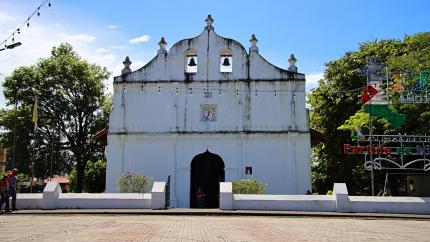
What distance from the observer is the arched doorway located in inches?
996

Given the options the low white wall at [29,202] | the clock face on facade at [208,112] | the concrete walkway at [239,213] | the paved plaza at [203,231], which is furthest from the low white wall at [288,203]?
the low white wall at [29,202]

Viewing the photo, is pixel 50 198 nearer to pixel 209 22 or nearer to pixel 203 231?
→ pixel 203 231

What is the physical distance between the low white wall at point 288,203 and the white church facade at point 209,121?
17.4 feet

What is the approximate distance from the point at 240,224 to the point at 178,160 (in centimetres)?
1126

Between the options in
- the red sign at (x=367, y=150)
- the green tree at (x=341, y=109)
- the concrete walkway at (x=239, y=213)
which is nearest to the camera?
the concrete walkway at (x=239, y=213)

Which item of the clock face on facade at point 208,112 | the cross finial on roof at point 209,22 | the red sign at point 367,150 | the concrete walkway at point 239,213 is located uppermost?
the cross finial on roof at point 209,22

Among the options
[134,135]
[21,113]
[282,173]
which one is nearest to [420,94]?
[282,173]

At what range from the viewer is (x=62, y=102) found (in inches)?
1586

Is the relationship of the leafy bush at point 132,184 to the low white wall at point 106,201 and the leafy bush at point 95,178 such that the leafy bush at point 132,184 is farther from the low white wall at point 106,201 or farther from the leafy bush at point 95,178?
the leafy bush at point 95,178

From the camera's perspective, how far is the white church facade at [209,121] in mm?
24500

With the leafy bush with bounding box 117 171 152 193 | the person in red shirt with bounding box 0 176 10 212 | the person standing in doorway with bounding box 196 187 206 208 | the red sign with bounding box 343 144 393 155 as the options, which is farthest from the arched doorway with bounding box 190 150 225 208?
the person in red shirt with bounding box 0 176 10 212

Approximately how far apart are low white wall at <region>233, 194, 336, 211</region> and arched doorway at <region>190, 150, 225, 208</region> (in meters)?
6.39

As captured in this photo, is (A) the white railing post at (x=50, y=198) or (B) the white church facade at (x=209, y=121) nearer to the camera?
(A) the white railing post at (x=50, y=198)

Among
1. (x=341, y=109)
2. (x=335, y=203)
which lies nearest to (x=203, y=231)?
(x=335, y=203)
